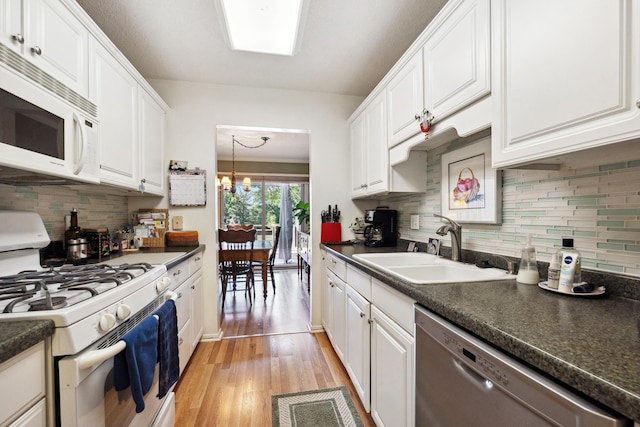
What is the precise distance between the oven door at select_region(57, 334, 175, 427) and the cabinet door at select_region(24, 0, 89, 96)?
114 cm

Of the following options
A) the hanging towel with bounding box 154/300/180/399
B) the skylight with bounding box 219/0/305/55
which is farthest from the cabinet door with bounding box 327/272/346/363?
the skylight with bounding box 219/0/305/55

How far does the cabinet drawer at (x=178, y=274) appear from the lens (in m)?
1.72

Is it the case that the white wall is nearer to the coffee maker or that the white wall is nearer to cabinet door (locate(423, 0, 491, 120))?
the coffee maker

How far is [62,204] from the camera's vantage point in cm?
172

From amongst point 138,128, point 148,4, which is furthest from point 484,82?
point 138,128

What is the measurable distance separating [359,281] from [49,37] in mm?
1832

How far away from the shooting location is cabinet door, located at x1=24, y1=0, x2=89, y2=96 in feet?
3.56

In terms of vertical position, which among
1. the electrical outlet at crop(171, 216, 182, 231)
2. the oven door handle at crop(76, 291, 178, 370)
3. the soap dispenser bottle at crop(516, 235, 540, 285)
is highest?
the electrical outlet at crop(171, 216, 182, 231)

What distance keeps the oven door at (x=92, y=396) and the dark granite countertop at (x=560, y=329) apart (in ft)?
3.43

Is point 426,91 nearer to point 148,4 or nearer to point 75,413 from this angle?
point 148,4

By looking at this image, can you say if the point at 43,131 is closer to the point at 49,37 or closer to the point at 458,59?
the point at 49,37

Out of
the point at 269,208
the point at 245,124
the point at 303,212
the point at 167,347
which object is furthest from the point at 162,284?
the point at 269,208

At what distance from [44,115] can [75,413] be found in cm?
104

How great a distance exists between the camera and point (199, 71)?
2.38 m
